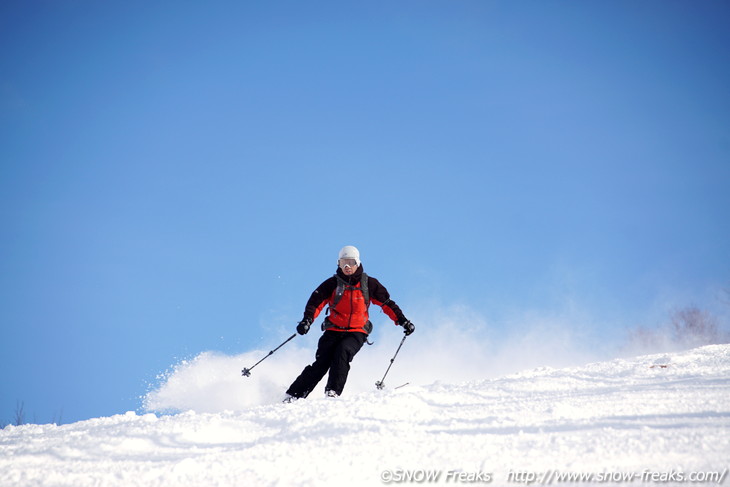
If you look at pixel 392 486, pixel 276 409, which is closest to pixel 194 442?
pixel 276 409

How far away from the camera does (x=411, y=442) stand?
320 cm

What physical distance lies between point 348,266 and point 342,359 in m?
1.51

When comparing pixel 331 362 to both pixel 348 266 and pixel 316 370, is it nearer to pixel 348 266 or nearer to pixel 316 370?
pixel 316 370

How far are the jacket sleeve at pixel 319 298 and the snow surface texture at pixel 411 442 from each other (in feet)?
9.87

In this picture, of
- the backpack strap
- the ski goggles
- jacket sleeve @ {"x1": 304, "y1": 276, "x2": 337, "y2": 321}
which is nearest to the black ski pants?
jacket sleeve @ {"x1": 304, "y1": 276, "x2": 337, "y2": 321}

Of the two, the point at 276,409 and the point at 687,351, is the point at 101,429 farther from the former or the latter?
the point at 687,351

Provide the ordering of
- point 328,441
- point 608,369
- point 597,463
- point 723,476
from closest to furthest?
point 723,476 → point 597,463 → point 328,441 → point 608,369

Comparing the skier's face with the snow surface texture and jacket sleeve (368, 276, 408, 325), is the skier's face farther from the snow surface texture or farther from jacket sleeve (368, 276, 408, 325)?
the snow surface texture

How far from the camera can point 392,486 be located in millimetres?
2650

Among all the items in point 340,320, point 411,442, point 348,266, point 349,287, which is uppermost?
point 348,266

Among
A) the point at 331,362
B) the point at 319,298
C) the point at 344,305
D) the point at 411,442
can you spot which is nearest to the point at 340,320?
the point at 344,305

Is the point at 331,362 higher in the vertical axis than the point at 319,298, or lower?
lower

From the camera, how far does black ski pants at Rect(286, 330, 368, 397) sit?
7074 millimetres

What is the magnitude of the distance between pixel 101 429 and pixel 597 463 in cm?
417
